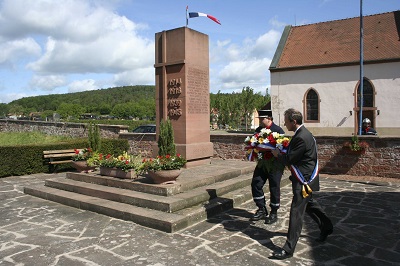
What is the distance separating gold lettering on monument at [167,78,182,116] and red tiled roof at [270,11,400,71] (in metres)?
21.2

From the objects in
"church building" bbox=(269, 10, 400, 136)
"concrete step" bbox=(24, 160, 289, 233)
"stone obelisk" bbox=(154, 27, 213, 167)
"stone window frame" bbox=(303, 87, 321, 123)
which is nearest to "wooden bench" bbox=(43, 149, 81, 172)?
"concrete step" bbox=(24, 160, 289, 233)

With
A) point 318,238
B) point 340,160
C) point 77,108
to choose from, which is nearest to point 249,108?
point 340,160

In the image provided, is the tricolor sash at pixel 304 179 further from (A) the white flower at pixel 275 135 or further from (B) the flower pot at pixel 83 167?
(B) the flower pot at pixel 83 167

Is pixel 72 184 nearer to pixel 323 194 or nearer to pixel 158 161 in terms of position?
pixel 158 161

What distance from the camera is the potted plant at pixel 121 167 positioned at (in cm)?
830

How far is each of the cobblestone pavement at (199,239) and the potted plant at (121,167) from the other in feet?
4.61

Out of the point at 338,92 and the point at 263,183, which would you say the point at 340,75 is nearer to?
the point at 338,92

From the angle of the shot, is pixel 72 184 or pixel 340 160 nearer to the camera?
pixel 72 184

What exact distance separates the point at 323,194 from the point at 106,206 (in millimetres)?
5385

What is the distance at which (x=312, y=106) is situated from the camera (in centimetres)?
2914

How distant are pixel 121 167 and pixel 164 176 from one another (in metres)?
1.63

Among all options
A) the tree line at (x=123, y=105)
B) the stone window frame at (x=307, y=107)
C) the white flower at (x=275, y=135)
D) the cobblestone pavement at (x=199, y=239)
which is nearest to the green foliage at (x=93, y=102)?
the tree line at (x=123, y=105)

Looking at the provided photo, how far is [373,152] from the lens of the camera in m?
11.2

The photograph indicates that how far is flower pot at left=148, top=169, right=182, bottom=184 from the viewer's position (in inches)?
287
